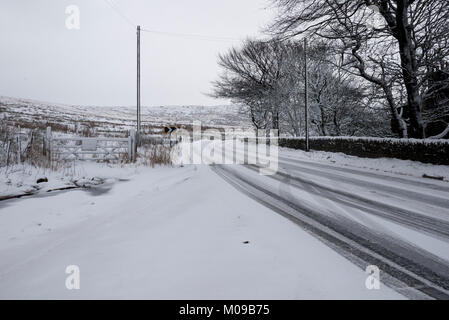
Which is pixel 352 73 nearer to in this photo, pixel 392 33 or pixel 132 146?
pixel 392 33

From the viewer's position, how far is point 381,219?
3346 mm

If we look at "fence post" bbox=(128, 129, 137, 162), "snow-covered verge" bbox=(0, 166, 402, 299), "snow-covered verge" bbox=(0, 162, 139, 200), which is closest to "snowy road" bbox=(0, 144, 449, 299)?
"snow-covered verge" bbox=(0, 166, 402, 299)

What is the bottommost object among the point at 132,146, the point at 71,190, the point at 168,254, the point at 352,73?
the point at 168,254

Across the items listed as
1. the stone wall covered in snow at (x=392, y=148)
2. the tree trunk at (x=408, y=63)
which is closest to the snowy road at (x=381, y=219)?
the stone wall covered in snow at (x=392, y=148)

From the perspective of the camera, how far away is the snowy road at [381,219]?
2.05 m

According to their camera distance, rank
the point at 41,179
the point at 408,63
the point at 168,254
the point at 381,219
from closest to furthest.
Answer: the point at 168,254 → the point at 381,219 → the point at 41,179 → the point at 408,63

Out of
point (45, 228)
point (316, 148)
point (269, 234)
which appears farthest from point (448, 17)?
point (45, 228)

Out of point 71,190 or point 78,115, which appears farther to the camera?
point 78,115

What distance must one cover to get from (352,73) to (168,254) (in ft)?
38.7

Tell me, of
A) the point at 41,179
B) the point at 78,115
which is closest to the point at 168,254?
the point at 41,179

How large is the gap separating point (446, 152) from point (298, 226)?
8.49 m

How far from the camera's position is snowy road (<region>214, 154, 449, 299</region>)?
2055 mm

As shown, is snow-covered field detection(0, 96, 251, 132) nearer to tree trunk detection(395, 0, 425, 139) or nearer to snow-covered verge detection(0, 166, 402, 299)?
snow-covered verge detection(0, 166, 402, 299)

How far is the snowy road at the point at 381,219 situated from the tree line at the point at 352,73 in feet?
20.8
